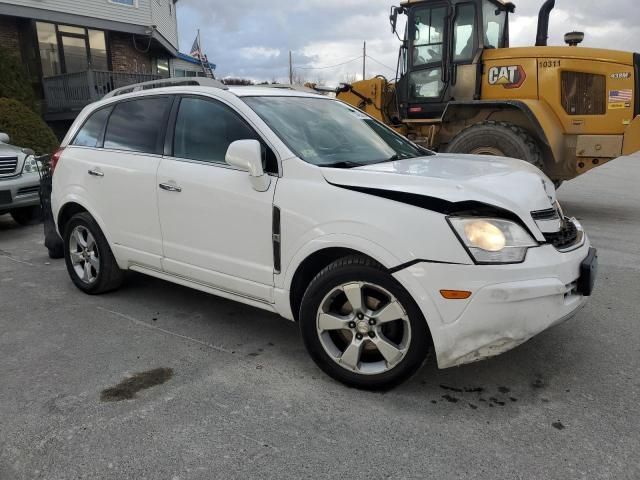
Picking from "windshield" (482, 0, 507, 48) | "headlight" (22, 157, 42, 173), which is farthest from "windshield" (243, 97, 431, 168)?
"headlight" (22, 157, 42, 173)

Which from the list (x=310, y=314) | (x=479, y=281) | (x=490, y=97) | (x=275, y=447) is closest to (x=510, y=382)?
(x=479, y=281)

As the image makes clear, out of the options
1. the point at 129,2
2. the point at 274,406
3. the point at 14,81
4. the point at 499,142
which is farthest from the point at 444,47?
the point at 129,2

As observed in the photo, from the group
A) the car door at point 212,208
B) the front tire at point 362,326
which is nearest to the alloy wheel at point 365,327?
the front tire at point 362,326

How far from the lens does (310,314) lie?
300cm

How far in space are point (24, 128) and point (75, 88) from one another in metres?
4.58

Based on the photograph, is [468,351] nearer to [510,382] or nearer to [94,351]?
[510,382]

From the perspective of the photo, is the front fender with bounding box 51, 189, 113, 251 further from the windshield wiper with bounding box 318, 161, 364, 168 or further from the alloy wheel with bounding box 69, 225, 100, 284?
the windshield wiper with bounding box 318, 161, 364, 168

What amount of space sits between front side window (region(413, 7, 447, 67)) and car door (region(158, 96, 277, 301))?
565 centimetres

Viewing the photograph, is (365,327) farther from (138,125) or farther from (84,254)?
(84,254)

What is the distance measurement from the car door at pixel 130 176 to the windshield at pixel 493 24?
236 inches

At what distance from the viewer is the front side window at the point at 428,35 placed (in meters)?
8.15

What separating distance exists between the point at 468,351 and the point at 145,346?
86.4 inches

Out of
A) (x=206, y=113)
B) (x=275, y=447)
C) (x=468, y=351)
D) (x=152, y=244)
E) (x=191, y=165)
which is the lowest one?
(x=275, y=447)

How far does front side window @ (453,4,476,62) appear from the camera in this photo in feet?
26.0
